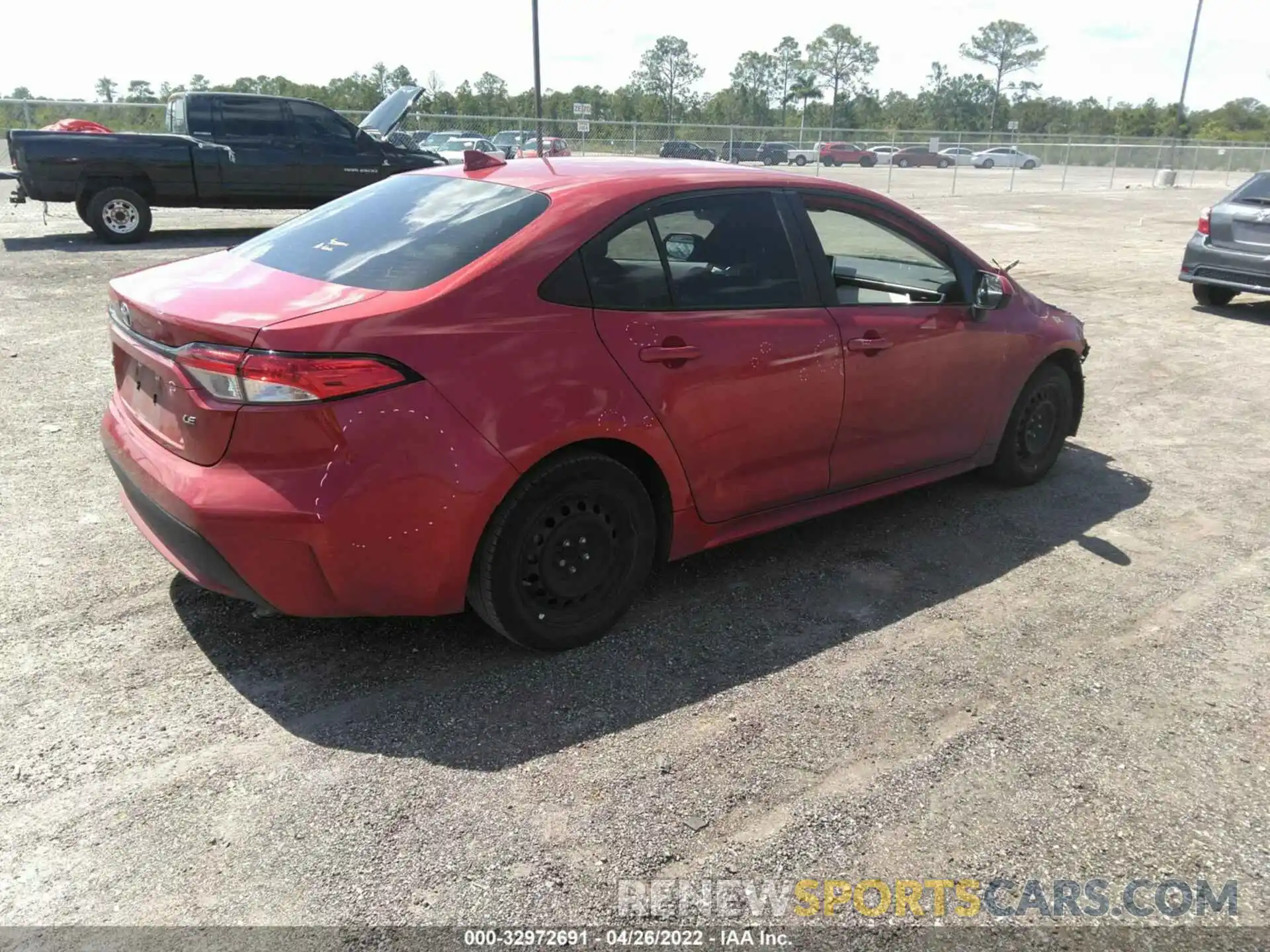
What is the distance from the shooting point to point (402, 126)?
2391cm

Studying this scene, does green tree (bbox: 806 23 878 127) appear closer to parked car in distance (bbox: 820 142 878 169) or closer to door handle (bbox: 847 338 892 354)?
parked car in distance (bbox: 820 142 878 169)

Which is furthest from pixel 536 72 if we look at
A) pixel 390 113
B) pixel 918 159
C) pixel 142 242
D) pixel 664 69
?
pixel 664 69

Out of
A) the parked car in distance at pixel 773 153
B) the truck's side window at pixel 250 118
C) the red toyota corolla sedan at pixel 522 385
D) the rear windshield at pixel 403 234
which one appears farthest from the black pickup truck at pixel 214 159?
the parked car in distance at pixel 773 153

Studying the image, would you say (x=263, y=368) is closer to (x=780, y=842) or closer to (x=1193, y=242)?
(x=780, y=842)

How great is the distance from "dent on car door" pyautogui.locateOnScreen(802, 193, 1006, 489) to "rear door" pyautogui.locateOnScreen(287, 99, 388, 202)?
37.1ft

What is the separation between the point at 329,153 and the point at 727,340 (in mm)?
12425

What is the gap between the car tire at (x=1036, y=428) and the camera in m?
5.10

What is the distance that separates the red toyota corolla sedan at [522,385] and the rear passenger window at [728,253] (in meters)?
0.01

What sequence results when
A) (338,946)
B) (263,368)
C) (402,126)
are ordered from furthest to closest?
(402,126) → (263,368) → (338,946)

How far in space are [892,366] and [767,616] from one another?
126cm

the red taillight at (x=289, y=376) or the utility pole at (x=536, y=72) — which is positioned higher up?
the utility pole at (x=536, y=72)

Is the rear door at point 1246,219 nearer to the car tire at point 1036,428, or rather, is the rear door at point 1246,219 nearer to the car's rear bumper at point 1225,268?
the car's rear bumper at point 1225,268

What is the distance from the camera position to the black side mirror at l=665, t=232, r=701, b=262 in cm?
364

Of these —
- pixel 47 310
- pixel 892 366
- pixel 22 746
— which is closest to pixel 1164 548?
pixel 892 366
